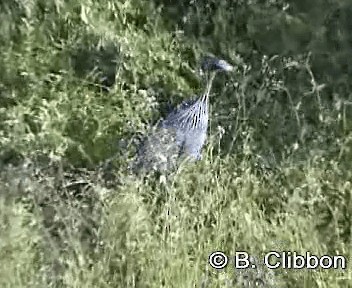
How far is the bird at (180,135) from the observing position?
352cm

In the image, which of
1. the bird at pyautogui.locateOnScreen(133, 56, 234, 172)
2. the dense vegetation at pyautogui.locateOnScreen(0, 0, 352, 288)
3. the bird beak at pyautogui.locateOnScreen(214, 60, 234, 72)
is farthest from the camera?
the bird beak at pyautogui.locateOnScreen(214, 60, 234, 72)

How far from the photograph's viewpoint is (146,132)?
371 centimetres

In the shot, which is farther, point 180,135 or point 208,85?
point 208,85

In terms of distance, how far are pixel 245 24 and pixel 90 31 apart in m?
0.74

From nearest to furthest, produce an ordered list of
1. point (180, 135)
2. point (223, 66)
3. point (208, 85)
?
1. point (180, 135)
2. point (208, 85)
3. point (223, 66)

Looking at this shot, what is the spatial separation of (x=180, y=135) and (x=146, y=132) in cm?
15

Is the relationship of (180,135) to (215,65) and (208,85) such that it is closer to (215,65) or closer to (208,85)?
(208,85)

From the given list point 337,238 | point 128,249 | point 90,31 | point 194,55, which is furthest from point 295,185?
point 90,31

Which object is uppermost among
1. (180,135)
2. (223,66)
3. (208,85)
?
(223,66)

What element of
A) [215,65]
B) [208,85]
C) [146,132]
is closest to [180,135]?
[146,132]

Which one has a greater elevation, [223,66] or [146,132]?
[223,66]

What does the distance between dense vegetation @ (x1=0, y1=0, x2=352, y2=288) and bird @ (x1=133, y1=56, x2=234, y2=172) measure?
0.19ft

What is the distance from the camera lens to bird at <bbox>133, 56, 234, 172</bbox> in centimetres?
352

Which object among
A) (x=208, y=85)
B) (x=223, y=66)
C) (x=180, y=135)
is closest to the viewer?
(x=180, y=135)
